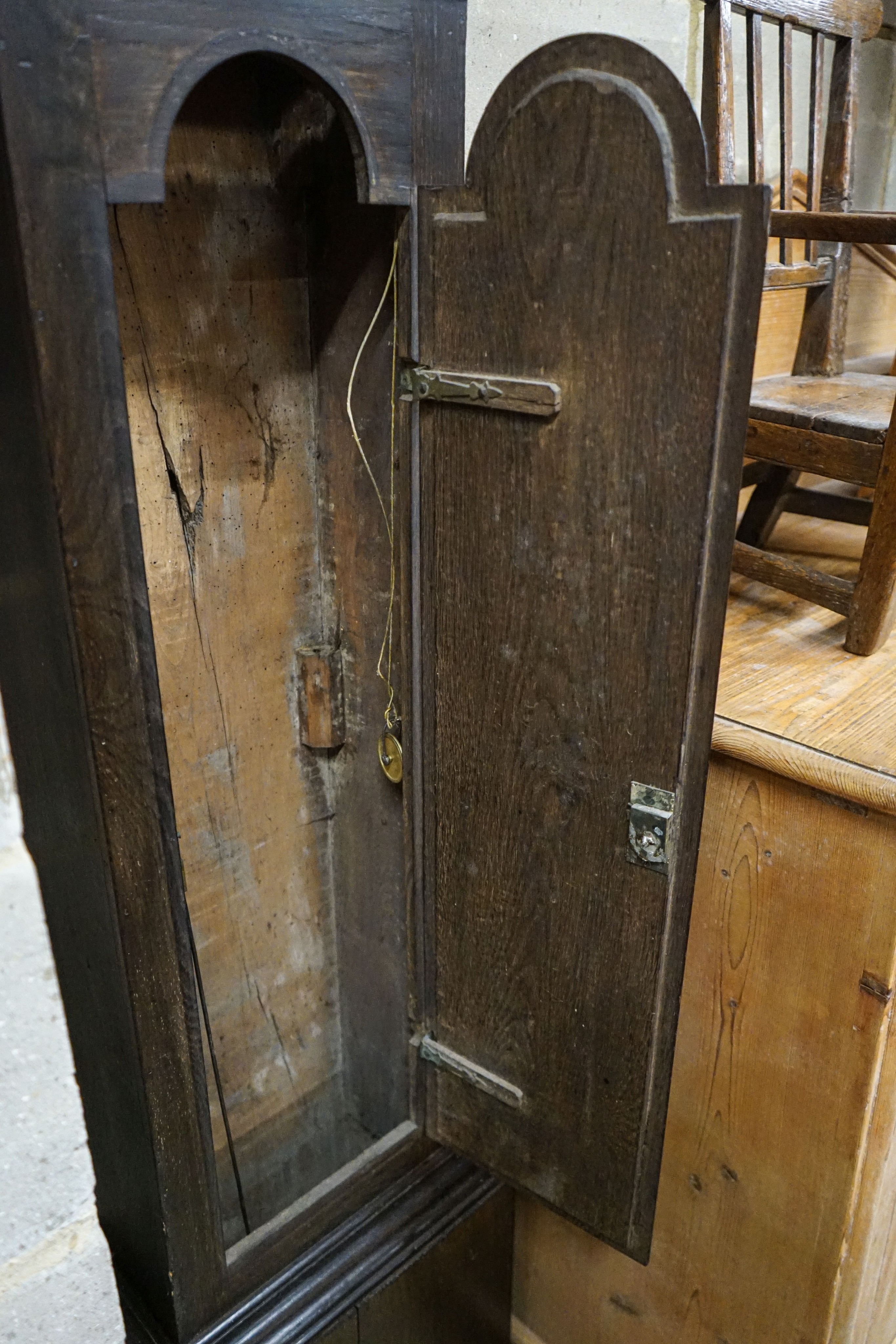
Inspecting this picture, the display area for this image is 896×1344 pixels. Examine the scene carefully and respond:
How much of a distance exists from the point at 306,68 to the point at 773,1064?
114cm

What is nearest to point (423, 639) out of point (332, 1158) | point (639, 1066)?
point (639, 1066)

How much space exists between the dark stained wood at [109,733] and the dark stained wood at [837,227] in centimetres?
75

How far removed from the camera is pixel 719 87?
1.37 m

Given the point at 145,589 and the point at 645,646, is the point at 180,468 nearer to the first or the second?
the point at 145,589

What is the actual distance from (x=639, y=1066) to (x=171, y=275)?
0.97 metres

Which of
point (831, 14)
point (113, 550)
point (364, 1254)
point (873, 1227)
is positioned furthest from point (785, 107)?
point (364, 1254)

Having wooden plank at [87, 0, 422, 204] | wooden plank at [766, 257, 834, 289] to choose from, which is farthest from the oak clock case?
wooden plank at [766, 257, 834, 289]

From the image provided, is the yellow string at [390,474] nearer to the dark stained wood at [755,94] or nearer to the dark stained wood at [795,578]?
the dark stained wood at [795,578]

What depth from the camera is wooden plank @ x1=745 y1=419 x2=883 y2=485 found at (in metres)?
1.33

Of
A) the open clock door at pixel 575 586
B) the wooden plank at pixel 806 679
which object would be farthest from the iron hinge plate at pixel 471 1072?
the wooden plank at pixel 806 679

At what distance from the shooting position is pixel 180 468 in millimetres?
1232

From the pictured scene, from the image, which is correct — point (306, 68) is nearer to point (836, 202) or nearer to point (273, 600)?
point (273, 600)

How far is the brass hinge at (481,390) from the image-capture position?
38.1 inches

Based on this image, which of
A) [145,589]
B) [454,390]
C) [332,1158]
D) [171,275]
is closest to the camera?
[145,589]
